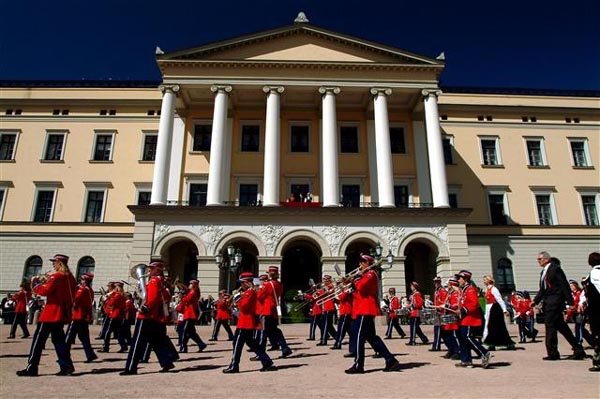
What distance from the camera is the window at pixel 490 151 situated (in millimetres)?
35147

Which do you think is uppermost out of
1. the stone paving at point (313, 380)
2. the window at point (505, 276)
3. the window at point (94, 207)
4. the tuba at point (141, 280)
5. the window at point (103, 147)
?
the window at point (103, 147)

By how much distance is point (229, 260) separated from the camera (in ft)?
82.7

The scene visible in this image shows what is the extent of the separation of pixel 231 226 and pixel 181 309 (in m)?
13.8

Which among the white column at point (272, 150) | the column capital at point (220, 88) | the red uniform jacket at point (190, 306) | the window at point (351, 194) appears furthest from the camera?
the window at point (351, 194)

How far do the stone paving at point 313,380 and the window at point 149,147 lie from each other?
24195 millimetres

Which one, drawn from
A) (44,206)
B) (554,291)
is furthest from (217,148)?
(554,291)

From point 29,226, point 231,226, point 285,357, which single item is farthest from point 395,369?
point 29,226

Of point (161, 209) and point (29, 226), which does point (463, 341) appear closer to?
point (161, 209)

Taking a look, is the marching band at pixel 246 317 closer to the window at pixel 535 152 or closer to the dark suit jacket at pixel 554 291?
the dark suit jacket at pixel 554 291

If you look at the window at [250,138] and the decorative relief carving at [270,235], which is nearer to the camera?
the decorative relief carving at [270,235]

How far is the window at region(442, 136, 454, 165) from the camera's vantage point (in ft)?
114

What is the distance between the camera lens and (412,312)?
13.8 meters

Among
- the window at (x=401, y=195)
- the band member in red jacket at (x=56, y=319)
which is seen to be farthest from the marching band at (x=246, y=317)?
the window at (x=401, y=195)

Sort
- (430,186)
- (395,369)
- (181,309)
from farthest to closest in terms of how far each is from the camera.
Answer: (430,186) → (181,309) → (395,369)
